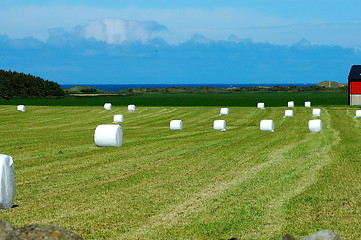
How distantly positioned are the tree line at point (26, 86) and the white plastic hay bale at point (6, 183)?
289ft

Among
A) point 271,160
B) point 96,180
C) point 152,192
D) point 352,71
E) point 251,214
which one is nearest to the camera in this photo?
point 251,214

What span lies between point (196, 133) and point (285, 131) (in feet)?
20.4

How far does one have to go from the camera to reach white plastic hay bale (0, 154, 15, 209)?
44.9 feet

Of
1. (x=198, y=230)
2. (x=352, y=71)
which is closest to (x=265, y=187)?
(x=198, y=230)

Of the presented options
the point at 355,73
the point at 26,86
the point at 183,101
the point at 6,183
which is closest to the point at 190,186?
the point at 6,183

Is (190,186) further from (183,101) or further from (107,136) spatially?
(183,101)

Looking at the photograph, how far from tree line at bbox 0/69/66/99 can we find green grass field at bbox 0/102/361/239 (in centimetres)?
7202

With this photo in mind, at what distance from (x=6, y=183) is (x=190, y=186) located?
5.87m

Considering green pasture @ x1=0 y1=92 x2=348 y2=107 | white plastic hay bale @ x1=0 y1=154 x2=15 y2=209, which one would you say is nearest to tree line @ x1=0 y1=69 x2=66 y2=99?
green pasture @ x1=0 y1=92 x2=348 y2=107

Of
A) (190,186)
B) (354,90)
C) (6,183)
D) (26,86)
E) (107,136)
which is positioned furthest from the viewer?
(26,86)

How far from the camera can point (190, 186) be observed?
17.5 meters

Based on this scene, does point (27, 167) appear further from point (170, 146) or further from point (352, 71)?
point (352, 71)

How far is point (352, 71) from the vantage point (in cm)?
8081

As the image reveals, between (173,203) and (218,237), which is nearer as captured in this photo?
(218,237)
